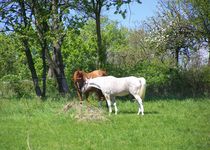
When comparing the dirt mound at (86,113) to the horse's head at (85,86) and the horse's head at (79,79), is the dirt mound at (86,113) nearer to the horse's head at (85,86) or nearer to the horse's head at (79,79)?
the horse's head at (85,86)

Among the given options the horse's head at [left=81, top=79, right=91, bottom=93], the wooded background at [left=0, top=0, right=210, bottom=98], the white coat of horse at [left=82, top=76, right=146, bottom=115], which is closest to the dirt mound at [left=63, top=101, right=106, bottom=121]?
the white coat of horse at [left=82, top=76, right=146, bottom=115]

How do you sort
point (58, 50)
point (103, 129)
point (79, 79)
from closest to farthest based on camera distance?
point (103, 129)
point (79, 79)
point (58, 50)

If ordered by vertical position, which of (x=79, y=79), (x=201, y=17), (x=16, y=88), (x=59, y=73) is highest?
(x=201, y=17)

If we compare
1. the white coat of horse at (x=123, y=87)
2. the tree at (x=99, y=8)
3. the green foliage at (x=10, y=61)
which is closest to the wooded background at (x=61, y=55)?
the tree at (x=99, y=8)

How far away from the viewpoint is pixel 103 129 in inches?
543

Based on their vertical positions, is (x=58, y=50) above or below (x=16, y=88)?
above

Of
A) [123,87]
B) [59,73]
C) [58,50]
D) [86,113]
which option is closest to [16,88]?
[59,73]

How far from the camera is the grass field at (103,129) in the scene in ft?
38.0

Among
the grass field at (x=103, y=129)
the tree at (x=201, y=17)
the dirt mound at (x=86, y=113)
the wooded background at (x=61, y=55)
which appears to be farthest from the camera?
the tree at (x=201, y=17)

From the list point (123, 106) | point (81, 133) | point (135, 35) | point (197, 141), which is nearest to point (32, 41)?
point (123, 106)

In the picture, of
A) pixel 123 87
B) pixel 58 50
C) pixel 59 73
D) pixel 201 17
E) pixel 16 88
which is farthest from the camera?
pixel 201 17

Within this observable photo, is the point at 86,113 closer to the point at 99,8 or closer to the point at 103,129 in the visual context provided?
the point at 103,129

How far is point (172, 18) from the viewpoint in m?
41.4

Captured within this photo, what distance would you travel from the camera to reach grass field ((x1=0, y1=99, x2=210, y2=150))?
11.6 meters
